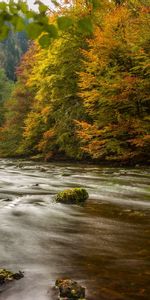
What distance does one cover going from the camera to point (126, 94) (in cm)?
1611

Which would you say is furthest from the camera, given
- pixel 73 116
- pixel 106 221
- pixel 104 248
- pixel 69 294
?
pixel 73 116

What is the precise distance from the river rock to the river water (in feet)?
0.24

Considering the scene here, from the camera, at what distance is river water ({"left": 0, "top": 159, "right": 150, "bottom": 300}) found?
328 cm

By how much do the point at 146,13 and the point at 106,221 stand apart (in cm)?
1281

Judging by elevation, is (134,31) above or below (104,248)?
above

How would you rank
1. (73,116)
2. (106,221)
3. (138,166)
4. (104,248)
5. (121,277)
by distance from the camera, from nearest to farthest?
(121,277) → (104,248) → (106,221) → (138,166) → (73,116)

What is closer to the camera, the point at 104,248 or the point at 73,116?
the point at 104,248

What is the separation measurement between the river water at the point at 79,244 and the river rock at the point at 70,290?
7 centimetres

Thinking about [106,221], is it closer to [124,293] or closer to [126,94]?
[124,293]

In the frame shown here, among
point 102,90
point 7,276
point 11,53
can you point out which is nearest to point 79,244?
point 7,276

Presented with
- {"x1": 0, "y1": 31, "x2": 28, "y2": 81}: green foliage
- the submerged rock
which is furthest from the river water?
{"x1": 0, "y1": 31, "x2": 28, "y2": 81}: green foliage

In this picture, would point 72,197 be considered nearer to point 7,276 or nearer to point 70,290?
point 7,276

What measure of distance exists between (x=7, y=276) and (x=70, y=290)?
23.5 inches

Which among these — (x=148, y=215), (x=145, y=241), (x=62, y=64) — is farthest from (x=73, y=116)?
(x=145, y=241)
